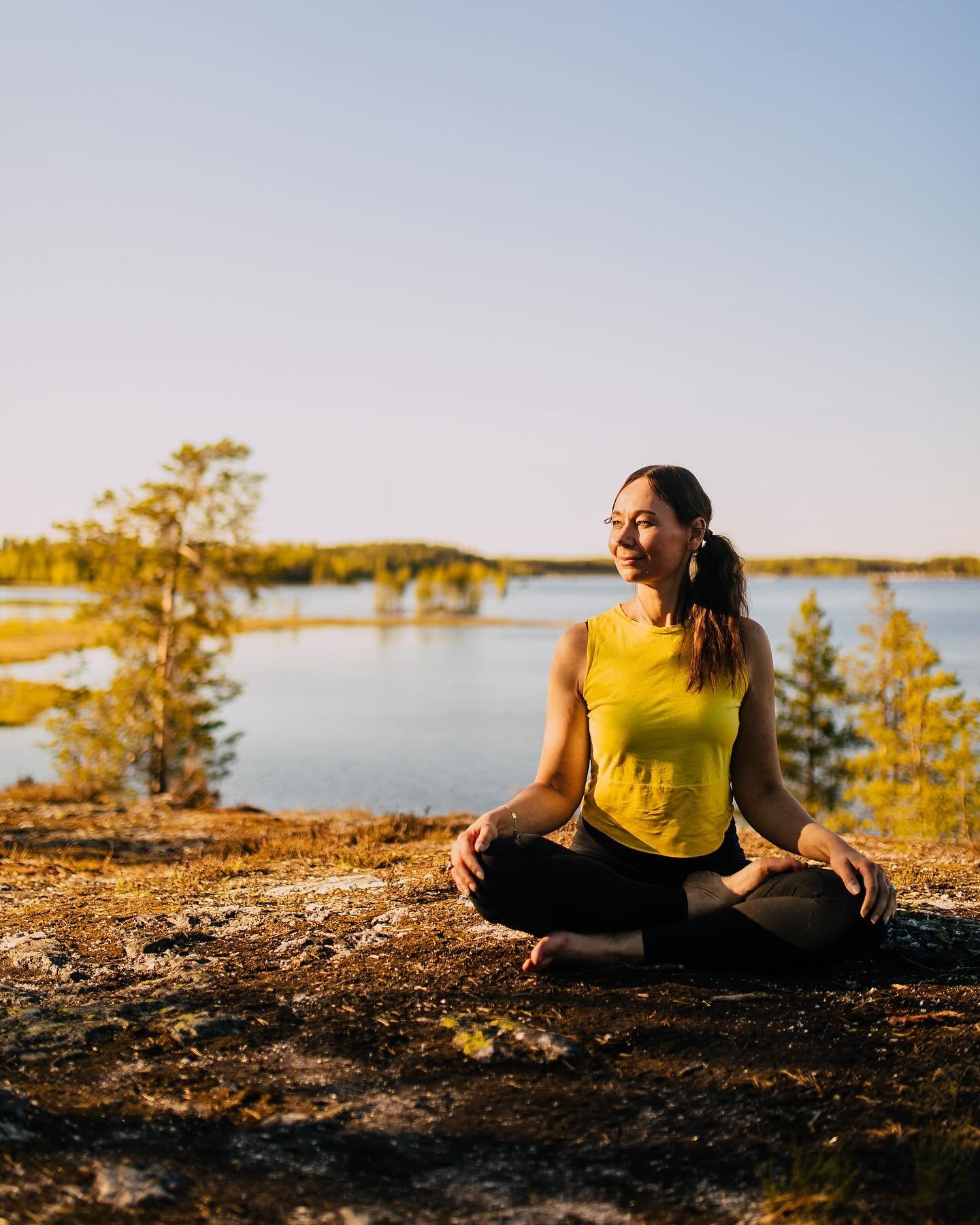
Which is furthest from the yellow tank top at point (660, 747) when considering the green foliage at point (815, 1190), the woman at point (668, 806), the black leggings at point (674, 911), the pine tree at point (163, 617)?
the pine tree at point (163, 617)

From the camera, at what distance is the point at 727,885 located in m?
3.81

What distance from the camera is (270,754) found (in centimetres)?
3612

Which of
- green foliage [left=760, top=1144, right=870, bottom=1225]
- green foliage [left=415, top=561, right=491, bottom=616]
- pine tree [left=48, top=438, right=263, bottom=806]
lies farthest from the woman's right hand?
green foliage [left=415, top=561, right=491, bottom=616]

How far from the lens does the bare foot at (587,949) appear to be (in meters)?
3.60

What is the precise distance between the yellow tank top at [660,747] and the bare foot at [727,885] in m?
0.12

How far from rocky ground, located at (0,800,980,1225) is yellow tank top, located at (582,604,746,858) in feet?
1.82

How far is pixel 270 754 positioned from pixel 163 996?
33.5m

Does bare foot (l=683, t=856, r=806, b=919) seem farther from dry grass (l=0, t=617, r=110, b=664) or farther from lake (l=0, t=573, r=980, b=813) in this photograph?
dry grass (l=0, t=617, r=110, b=664)

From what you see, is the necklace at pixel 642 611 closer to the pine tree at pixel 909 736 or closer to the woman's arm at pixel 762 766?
the woman's arm at pixel 762 766

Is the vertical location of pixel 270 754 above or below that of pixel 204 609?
below

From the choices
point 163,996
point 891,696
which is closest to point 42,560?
point 891,696

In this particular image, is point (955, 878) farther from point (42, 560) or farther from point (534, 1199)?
point (42, 560)

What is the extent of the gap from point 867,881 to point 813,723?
29353 mm

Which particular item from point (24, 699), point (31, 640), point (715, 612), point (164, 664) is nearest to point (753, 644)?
point (715, 612)
